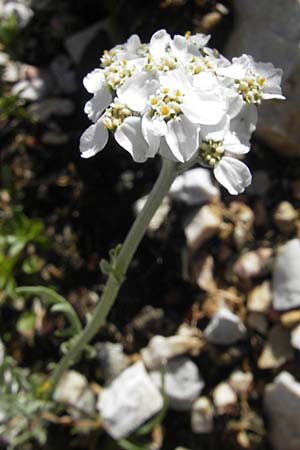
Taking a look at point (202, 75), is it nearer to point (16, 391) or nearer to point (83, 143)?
point (83, 143)

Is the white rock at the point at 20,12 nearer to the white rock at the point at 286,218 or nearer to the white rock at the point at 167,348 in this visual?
the white rock at the point at 286,218

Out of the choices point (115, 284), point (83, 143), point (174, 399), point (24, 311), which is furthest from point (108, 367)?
point (83, 143)

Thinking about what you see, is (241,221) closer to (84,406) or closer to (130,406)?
(130,406)

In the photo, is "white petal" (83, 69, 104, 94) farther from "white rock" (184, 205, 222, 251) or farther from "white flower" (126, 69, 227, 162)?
"white rock" (184, 205, 222, 251)

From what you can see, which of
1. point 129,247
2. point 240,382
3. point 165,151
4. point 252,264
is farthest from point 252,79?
point 240,382

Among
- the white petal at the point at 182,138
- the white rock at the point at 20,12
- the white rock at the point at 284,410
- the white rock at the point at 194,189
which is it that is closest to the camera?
the white petal at the point at 182,138

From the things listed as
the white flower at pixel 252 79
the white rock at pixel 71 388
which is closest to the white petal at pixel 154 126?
the white flower at pixel 252 79
